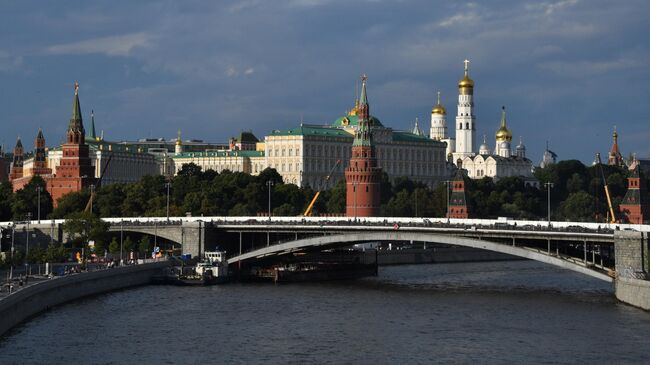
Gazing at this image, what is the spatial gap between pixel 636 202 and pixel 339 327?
74.7 meters

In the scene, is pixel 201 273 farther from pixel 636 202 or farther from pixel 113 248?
pixel 636 202

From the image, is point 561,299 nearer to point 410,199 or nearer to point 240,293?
point 240,293

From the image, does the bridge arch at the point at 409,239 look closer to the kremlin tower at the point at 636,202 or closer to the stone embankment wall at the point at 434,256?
the stone embankment wall at the point at 434,256

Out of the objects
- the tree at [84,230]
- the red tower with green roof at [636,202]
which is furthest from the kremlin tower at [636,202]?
the tree at [84,230]

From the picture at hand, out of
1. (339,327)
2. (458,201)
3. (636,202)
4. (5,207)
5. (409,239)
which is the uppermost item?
(458,201)

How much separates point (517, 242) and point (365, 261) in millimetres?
28100

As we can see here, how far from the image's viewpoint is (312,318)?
80188 millimetres

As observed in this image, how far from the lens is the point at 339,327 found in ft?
250

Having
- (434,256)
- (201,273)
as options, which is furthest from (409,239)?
(434,256)

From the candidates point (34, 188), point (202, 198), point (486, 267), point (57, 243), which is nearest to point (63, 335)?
point (57, 243)

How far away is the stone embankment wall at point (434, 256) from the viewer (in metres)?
136

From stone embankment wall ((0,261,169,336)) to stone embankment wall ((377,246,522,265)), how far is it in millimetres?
35337

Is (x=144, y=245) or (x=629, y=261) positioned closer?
(x=629, y=261)

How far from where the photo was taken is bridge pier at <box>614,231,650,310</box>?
274 feet
